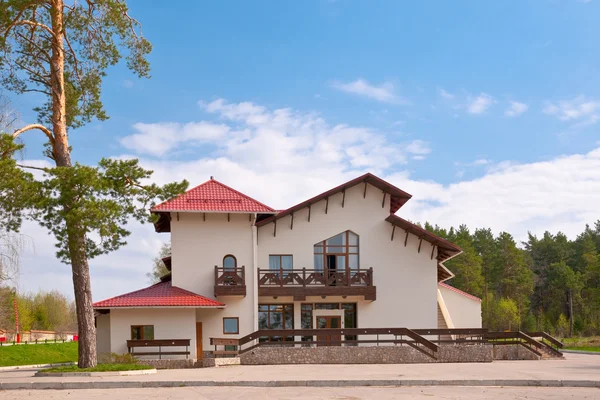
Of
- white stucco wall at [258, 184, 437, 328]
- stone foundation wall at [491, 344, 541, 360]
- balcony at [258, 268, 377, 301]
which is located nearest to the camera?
stone foundation wall at [491, 344, 541, 360]

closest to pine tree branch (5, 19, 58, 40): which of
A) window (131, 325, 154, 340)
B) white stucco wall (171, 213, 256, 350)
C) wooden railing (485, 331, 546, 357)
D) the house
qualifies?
the house

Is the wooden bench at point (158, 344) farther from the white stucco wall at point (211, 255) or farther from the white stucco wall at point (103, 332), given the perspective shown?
the white stucco wall at point (103, 332)

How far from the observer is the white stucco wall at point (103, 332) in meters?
30.7

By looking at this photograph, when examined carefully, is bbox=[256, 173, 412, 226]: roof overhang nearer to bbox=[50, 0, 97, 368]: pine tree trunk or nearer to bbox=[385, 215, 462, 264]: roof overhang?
bbox=[385, 215, 462, 264]: roof overhang

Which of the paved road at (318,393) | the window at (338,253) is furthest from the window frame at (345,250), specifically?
the paved road at (318,393)

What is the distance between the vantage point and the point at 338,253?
108 ft

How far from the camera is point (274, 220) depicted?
32250mm

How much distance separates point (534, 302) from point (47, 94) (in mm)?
71861

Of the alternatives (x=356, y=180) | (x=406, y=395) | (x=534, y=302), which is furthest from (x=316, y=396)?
(x=534, y=302)

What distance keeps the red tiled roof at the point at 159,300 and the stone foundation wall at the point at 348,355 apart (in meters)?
3.23

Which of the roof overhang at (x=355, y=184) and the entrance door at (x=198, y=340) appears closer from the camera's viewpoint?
the entrance door at (x=198, y=340)

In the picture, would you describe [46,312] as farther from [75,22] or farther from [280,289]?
[75,22]

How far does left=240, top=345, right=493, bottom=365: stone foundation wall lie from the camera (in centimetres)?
2688

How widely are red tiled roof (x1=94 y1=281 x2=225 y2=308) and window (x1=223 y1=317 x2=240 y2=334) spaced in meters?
1.66
